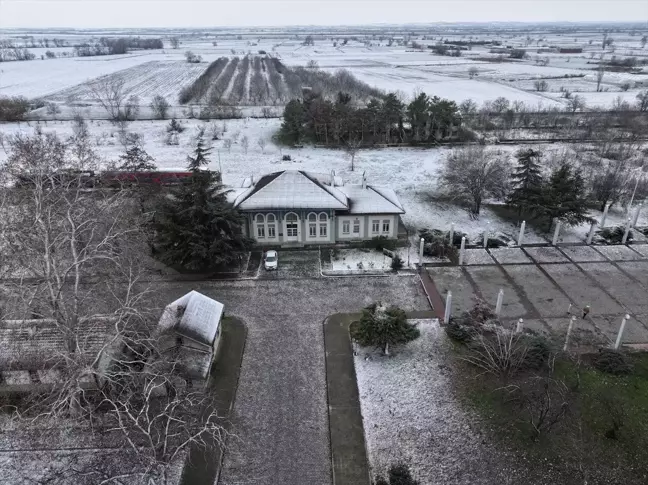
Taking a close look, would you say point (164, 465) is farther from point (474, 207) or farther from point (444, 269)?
point (474, 207)

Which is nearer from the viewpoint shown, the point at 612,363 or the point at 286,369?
the point at 612,363

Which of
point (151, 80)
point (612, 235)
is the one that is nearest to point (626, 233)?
point (612, 235)

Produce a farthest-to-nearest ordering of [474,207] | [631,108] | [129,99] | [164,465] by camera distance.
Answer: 1. [129,99]
2. [631,108]
3. [474,207]
4. [164,465]

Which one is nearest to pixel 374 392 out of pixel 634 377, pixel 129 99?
pixel 634 377

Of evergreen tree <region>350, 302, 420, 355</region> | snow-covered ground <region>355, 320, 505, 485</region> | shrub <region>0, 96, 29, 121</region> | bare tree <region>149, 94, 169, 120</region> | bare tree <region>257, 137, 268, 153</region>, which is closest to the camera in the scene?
snow-covered ground <region>355, 320, 505, 485</region>

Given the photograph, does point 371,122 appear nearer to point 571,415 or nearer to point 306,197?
point 306,197

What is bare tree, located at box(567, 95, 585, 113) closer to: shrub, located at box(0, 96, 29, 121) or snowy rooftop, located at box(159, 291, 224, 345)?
snowy rooftop, located at box(159, 291, 224, 345)

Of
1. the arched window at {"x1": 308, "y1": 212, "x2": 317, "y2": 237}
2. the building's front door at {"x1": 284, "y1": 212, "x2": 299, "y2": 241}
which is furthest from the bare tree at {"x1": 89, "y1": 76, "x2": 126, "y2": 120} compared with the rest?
the arched window at {"x1": 308, "y1": 212, "x2": 317, "y2": 237}
